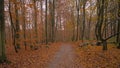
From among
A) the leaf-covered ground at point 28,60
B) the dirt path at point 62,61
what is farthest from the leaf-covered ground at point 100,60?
the leaf-covered ground at point 28,60

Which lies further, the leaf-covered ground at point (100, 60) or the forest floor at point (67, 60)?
the forest floor at point (67, 60)

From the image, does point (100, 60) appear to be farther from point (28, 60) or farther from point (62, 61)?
point (28, 60)

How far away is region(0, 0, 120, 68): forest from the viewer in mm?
9828

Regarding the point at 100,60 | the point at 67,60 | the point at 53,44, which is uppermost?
the point at 100,60

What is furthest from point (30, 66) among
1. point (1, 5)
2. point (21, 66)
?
point (1, 5)

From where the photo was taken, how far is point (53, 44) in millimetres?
26906

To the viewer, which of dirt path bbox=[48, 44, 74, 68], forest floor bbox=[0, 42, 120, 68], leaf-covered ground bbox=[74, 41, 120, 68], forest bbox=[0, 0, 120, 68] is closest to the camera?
leaf-covered ground bbox=[74, 41, 120, 68]

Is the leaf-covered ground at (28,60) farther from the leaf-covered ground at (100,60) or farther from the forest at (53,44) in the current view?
the leaf-covered ground at (100,60)

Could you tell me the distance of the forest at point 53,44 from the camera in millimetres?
9828

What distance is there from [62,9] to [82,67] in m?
30.8

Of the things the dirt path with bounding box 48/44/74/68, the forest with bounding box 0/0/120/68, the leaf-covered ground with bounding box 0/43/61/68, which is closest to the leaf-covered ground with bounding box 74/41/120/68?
the forest with bounding box 0/0/120/68

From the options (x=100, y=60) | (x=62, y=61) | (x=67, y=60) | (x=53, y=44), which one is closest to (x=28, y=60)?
(x=62, y=61)

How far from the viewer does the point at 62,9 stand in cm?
3866

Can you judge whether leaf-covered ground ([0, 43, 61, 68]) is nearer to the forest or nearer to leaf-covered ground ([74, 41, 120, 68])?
the forest
